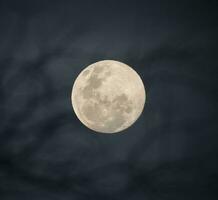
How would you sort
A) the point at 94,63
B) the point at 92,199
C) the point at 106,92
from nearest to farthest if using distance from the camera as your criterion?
1. the point at 106,92
2. the point at 94,63
3. the point at 92,199

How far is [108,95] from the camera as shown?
5.80 metres

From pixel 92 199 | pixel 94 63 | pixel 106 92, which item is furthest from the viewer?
pixel 92 199

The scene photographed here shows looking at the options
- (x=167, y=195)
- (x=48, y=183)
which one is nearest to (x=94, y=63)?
(x=48, y=183)

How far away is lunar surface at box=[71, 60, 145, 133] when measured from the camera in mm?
5816

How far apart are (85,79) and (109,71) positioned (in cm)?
47

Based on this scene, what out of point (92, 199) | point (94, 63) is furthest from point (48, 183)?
point (94, 63)

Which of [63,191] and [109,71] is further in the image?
[63,191]

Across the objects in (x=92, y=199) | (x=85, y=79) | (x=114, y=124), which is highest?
(x=85, y=79)

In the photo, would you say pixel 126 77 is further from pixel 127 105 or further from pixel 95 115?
pixel 95 115

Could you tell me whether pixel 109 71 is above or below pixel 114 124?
above

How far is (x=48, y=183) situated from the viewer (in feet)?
24.2

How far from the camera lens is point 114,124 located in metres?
5.95

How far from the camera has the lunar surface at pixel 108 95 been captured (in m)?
5.82

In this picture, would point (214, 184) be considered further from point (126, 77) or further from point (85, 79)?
point (85, 79)
